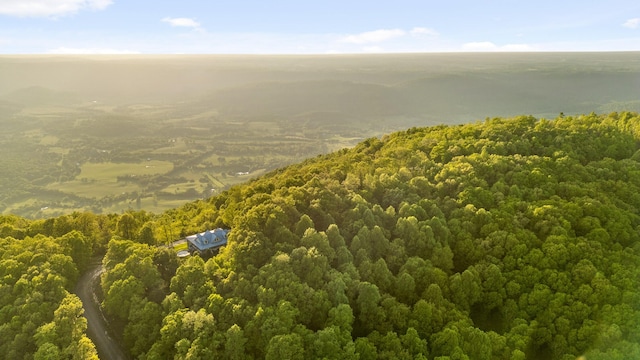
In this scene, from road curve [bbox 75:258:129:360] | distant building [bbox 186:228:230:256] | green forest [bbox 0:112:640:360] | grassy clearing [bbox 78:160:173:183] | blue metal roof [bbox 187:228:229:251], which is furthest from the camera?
grassy clearing [bbox 78:160:173:183]

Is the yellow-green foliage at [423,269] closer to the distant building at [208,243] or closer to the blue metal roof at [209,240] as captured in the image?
the blue metal roof at [209,240]

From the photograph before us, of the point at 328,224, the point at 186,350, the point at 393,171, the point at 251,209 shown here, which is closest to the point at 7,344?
the point at 186,350

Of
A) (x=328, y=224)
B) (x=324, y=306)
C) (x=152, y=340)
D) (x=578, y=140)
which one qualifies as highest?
(x=578, y=140)

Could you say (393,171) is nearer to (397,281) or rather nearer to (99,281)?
(397,281)

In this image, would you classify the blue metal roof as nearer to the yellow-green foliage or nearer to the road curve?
the yellow-green foliage

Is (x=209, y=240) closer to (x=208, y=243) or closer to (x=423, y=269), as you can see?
(x=208, y=243)

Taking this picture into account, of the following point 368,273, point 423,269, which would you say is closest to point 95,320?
point 368,273


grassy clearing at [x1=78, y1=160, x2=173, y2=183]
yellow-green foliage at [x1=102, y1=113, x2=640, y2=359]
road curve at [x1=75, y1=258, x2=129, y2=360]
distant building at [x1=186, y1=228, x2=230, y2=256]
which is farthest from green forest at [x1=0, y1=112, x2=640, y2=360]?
grassy clearing at [x1=78, y1=160, x2=173, y2=183]
